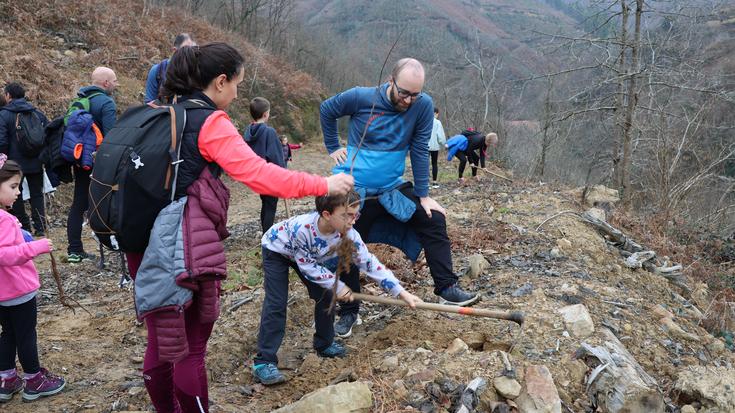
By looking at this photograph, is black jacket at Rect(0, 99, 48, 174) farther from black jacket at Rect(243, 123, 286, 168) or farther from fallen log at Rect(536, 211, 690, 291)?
fallen log at Rect(536, 211, 690, 291)

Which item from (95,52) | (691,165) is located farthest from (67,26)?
(691,165)

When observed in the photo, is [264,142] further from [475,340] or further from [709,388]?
[709,388]

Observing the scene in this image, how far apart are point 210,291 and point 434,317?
220 cm

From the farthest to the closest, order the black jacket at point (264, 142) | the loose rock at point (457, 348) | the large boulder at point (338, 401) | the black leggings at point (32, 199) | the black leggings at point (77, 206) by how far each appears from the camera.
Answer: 1. the black leggings at point (32, 199)
2. the black jacket at point (264, 142)
3. the black leggings at point (77, 206)
4. the loose rock at point (457, 348)
5. the large boulder at point (338, 401)

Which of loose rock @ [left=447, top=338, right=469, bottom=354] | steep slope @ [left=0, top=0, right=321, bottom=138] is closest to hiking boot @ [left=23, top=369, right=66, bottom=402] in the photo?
loose rock @ [left=447, top=338, right=469, bottom=354]

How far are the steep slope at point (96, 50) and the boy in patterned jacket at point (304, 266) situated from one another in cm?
814

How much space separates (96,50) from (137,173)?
12.1 meters

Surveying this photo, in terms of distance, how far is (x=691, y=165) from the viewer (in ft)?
49.0

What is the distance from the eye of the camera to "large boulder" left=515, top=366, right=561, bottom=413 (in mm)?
2768

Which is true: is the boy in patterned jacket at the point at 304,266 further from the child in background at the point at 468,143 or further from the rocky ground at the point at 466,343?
the child in background at the point at 468,143

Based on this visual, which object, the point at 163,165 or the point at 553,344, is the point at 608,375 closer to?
the point at 553,344

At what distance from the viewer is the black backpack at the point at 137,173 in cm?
207

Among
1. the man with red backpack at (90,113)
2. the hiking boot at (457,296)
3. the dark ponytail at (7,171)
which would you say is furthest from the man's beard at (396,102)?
the man with red backpack at (90,113)

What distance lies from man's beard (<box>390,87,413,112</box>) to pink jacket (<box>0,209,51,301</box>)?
7.29 ft
